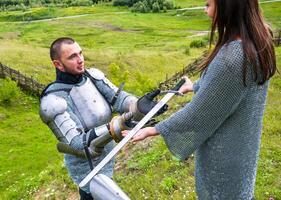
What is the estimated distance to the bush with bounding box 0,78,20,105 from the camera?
27158 millimetres

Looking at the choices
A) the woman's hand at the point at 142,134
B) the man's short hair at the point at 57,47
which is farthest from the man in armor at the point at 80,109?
the woman's hand at the point at 142,134

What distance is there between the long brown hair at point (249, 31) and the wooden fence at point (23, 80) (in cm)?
2719

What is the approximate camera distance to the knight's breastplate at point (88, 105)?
452 cm

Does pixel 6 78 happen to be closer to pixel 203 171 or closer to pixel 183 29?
pixel 203 171

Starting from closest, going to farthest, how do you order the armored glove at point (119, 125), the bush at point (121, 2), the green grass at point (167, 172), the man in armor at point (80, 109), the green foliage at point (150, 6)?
the armored glove at point (119, 125)
the man in armor at point (80, 109)
the green grass at point (167, 172)
the green foliage at point (150, 6)
the bush at point (121, 2)

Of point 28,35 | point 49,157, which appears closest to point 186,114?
point 49,157

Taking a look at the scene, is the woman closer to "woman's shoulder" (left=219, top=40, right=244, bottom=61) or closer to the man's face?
"woman's shoulder" (left=219, top=40, right=244, bottom=61)

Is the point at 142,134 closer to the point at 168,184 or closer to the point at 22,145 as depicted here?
the point at 168,184

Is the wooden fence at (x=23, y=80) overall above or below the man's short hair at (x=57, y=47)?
below

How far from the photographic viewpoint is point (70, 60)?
448cm

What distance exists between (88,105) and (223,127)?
1.83m

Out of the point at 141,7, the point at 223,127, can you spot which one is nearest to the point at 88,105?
the point at 223,127

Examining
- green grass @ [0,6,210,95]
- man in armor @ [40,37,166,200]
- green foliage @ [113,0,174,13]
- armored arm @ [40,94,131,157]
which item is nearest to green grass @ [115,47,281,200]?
man in armor @ [40,37,166,200]

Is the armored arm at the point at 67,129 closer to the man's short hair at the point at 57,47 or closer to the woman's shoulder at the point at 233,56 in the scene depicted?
the man's short hair at the point at 57,47
